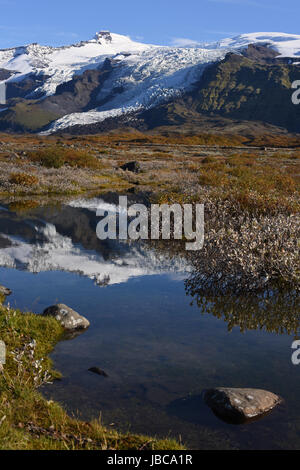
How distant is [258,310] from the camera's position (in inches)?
437

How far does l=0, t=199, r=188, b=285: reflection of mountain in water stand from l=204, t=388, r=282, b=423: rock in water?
7.18 meters

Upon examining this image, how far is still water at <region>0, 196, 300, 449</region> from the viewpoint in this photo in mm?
6652

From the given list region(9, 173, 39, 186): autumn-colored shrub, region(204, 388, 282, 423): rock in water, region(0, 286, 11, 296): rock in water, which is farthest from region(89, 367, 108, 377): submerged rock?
region(9, 173, 39, 186): autumn-colored shrub

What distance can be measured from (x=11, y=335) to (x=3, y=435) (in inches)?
145

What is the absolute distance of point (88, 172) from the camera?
1676 inches

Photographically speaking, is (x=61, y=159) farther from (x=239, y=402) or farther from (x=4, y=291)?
(x=239, y=402)

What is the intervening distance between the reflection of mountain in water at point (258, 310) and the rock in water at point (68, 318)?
3131mm

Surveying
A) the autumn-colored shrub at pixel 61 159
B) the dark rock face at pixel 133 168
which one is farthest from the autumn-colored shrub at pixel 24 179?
the dark rock face at pixel 133 168

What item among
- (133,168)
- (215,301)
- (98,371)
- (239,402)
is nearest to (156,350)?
(98,371)

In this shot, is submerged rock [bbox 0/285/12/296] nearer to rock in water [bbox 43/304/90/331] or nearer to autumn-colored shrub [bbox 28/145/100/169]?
rock in water [bbox 43/304/90/331]

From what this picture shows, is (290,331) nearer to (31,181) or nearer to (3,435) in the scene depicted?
(3,435)

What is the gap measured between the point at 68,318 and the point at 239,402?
4.56 meters

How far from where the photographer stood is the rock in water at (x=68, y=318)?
32.6 ft
